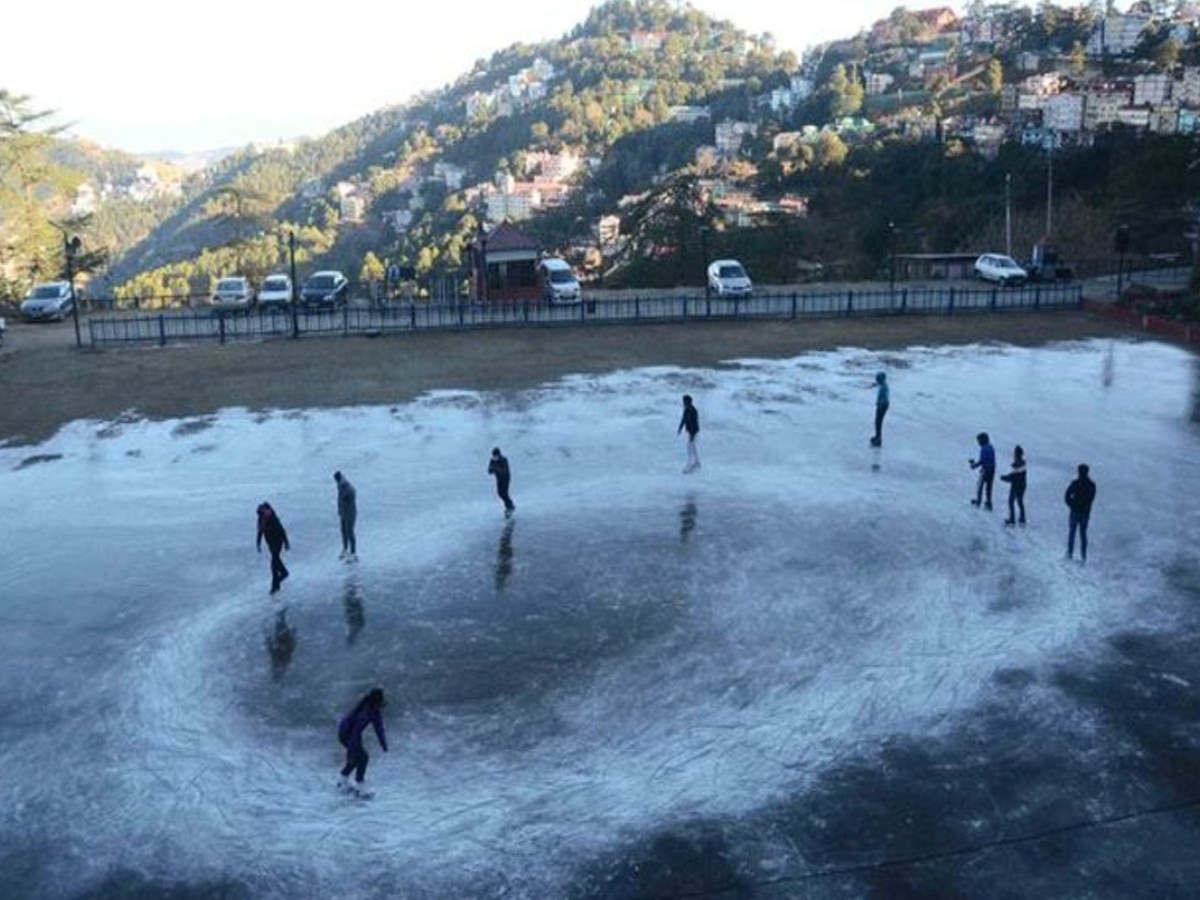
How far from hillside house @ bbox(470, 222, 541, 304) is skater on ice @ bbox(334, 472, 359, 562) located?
27.4 metres

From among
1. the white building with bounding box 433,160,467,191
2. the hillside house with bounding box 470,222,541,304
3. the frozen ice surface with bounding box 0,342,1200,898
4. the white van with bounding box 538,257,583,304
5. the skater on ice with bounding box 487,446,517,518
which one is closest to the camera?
the frozen ice surface with bounding box 0,342,1200,898

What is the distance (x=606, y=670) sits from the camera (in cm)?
1303

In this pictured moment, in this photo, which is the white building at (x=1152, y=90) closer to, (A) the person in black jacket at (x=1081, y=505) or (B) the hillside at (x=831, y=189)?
(B) the hillside at (x=831, y=189)

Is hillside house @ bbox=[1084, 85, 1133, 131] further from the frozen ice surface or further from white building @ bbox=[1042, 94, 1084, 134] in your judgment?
the frozen ice surface

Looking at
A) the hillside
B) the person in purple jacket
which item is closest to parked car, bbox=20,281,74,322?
the hillside

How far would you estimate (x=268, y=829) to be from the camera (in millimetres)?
10102

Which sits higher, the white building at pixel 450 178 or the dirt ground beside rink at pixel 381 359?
the white building at pixel 450 178

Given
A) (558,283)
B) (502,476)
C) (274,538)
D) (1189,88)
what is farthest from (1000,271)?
(1189,88)

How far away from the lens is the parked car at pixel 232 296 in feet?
146

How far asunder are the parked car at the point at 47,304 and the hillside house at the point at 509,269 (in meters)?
16.5

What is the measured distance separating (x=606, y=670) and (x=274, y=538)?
5.41 m

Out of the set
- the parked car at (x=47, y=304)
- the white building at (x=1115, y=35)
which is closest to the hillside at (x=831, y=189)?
the white building at (x=1115, y=35)

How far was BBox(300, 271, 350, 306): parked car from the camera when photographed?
44116mm

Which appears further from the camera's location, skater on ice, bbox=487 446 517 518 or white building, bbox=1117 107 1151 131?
white building, bbox=1117 107 1151 131
